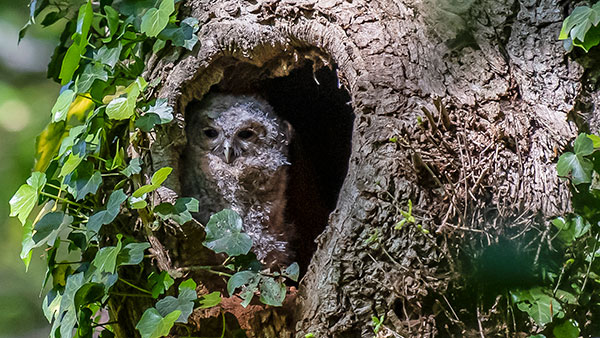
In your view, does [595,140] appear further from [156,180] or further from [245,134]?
[245,134]

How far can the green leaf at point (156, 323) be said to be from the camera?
1.40 metres

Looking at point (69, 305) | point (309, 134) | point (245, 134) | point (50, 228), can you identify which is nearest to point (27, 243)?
point (50, 228)

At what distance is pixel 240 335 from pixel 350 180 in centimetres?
48

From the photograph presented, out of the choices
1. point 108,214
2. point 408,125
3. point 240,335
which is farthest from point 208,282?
point 408,125

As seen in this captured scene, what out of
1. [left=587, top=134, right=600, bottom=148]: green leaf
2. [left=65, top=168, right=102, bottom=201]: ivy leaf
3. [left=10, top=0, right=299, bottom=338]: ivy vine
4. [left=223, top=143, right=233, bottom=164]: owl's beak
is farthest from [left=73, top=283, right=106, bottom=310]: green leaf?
[left=587, top=134, right=600, bottom=148]: green leaf

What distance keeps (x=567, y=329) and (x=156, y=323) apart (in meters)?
0.90

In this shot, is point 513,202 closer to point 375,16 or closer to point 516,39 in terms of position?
point 516,39

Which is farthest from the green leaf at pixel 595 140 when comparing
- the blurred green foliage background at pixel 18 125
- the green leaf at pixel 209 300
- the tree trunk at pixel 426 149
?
the blurred green foliage background at pixel 18 125

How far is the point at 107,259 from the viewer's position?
4.87ft

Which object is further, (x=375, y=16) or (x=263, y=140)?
(x=263, y=140)

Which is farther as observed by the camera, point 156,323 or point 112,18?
point 112,18

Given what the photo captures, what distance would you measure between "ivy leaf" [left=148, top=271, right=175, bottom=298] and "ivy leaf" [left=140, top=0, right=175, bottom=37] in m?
0.62

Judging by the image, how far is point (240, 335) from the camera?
1569mm

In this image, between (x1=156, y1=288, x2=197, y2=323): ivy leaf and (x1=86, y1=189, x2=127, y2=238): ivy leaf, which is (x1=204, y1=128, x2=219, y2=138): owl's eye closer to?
(x1=86, y1=189, x2=127, y2=238): ivy leaf
